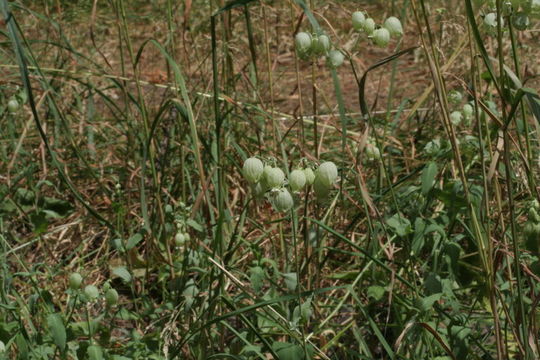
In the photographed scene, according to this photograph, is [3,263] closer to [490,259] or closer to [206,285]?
[206,285]

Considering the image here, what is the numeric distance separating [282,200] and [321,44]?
1.12ft

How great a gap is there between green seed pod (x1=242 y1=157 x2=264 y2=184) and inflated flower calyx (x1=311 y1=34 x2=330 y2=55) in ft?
1.00

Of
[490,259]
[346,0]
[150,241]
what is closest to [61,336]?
[150,241]

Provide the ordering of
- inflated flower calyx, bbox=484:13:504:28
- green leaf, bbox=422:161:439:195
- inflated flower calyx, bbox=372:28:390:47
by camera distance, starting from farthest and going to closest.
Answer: green leaf, bbox=422:161:439:195, inflated flower calyx, bbox=372:28:390:47, inflated flower calyx, bbox=484:13:504:28

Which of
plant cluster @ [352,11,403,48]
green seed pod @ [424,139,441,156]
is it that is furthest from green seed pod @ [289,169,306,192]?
green seed pod @ [424,139,441,156]

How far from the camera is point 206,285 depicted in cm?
210

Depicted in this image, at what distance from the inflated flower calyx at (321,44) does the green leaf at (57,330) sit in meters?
0.76

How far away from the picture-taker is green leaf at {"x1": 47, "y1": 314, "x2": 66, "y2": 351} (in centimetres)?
175

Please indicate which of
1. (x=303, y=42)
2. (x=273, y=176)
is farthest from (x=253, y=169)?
(x=303, y=42)

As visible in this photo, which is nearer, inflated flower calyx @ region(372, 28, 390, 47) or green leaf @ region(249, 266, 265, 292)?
inflated flower calyx @ region(372, 28, 390, 47)

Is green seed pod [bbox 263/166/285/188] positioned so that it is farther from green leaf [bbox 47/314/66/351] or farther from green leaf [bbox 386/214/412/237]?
green leaf [bbox 47/314/66/351]

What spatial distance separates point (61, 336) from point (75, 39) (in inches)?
107

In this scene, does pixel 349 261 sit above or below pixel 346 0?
below

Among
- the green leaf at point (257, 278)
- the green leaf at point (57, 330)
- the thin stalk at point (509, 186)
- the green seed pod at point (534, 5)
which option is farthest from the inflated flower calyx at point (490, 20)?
the green leaf at point (57, 330)
